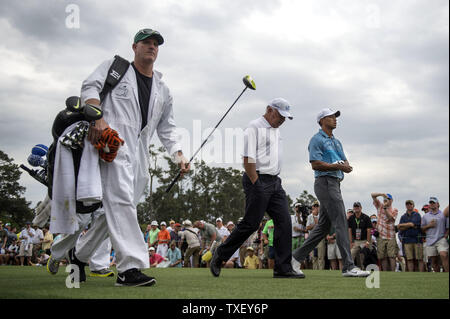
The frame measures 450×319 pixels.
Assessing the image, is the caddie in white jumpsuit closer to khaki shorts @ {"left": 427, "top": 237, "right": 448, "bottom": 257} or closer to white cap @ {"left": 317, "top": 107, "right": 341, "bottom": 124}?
white cap @ {"left": 317, "top": 107, "right": 341, "bottom": 124}

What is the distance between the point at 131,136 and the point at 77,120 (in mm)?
534

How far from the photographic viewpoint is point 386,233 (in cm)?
1379

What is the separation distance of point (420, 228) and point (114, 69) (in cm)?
1083

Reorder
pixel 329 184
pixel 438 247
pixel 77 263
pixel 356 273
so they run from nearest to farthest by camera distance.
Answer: pixel 77 263 → pixel 356 273 → pixel 329 184 → pixel 438 247

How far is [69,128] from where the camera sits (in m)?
4.45

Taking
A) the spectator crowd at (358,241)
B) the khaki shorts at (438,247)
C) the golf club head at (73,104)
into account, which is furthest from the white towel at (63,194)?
the khaki shorts at (438,247)

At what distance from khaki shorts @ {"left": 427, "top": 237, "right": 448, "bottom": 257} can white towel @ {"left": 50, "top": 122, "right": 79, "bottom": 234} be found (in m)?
9.44

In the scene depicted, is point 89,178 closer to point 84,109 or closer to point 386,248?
point 84,109

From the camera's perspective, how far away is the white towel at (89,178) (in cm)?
424

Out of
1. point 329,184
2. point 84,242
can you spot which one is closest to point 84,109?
point 84,242

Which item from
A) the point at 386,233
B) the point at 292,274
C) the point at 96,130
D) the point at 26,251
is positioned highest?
the point at 96,130

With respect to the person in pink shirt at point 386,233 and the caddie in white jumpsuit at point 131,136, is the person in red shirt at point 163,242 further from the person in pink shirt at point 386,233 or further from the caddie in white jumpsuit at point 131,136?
the caddie in white jumpsuit at point 131,136
